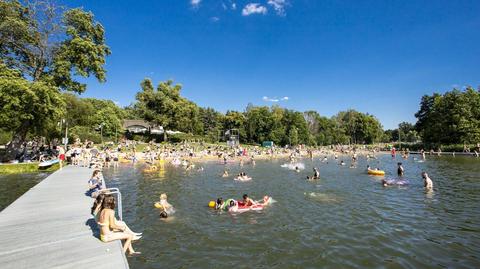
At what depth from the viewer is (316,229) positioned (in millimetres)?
12297

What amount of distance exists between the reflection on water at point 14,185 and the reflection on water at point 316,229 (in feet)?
19.5

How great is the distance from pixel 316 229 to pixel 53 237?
9409 millimetres

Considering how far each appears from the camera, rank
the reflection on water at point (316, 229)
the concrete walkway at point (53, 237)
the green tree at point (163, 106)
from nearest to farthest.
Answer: the concrete walkway at point (53, 237) < the reflection on water at point (316, 229) < the green tree at point (163, 106)

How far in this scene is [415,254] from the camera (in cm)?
958

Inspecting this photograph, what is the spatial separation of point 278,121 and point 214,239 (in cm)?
8202

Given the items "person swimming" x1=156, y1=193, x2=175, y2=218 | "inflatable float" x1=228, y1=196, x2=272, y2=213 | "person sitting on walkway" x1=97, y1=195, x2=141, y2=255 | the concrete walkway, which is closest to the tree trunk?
the concrete walkway

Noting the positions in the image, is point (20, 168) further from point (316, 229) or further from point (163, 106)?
point (163, 106)

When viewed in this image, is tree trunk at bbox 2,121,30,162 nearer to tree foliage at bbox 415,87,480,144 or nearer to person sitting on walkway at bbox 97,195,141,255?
person sitting on walkway at bbox 97,195,141,255

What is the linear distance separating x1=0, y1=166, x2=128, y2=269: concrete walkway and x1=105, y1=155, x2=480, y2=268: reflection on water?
189 cm

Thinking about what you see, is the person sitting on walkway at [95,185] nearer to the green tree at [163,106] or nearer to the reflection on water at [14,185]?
the reflection on water at [14,185]

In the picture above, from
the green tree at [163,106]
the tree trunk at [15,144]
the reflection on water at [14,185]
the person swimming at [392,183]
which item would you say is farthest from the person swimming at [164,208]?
the green tree at [163,106]

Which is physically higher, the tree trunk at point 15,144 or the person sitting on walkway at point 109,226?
the tree trunk at point 15,144

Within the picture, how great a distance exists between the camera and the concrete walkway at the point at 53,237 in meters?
6.29

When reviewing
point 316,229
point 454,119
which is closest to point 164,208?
point 316,229
